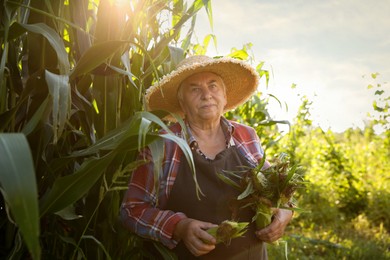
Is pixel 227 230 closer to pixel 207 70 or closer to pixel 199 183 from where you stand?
pixel 199 183

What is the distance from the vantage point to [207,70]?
1.71 meters

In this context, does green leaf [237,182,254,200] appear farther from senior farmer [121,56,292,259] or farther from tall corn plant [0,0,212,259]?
tall corn plant [0,0,212,259]

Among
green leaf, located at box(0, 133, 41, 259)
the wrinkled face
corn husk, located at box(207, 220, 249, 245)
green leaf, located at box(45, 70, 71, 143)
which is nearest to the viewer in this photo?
green leaf, located at box(0, 133, 41, 259)

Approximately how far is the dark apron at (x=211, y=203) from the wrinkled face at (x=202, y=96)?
5.8 inches

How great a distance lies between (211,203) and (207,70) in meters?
0.47

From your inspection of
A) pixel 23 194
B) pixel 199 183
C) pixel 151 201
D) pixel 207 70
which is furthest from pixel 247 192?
pixel 23 194

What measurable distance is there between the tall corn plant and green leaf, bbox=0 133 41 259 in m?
0.26

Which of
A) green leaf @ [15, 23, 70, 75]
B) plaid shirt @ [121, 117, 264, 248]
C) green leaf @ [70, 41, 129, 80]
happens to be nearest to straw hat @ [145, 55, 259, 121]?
plaid shirt @ [121, 117, 264, 248]

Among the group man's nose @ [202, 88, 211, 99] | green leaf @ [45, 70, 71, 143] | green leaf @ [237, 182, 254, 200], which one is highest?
man's nose @ [202, 88, 211, 99]

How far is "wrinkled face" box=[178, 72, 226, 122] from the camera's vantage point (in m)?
1.62

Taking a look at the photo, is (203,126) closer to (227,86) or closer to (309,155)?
(227,86)

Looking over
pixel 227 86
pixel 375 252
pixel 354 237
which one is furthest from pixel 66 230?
pixel 354 237

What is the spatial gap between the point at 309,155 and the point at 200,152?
414cm

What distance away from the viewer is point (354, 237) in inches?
156
